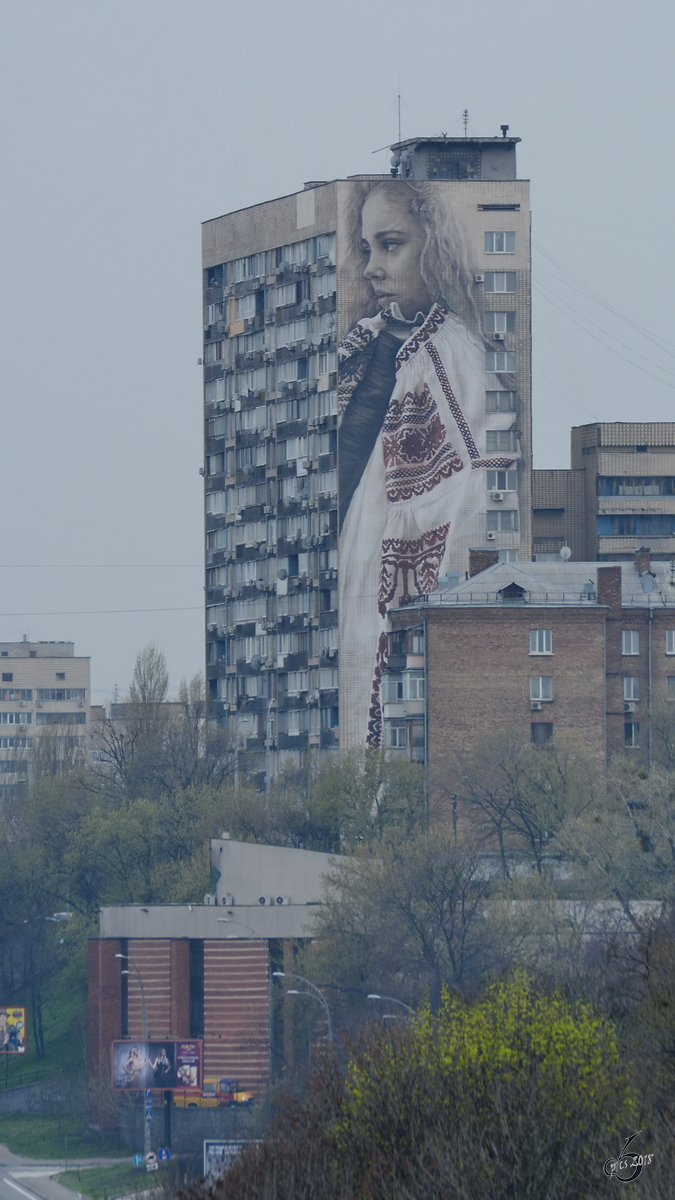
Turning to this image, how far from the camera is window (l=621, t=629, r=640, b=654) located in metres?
106

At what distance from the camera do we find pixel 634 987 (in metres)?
46.2

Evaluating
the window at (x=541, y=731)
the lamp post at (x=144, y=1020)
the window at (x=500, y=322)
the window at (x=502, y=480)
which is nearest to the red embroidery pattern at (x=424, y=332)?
the window at (x=500, y=322)

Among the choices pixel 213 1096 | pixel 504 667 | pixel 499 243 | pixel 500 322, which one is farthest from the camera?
pixel 500 322

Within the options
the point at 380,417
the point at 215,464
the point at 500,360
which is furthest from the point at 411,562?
the point at 215,464

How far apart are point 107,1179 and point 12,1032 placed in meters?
16.3

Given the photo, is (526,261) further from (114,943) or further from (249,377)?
(114,943)

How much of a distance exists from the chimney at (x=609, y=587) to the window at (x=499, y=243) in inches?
872

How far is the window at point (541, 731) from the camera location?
331 feet

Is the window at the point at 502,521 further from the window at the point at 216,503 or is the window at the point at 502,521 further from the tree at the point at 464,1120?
the tree at the point at 464,1120

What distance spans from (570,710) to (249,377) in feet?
116

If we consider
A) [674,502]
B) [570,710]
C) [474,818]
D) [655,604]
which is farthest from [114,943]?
[674,502]

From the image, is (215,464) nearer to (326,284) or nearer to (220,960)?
(326,284)

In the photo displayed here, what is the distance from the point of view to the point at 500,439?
388ft

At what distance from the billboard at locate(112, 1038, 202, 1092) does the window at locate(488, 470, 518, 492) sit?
4735 centimetres
